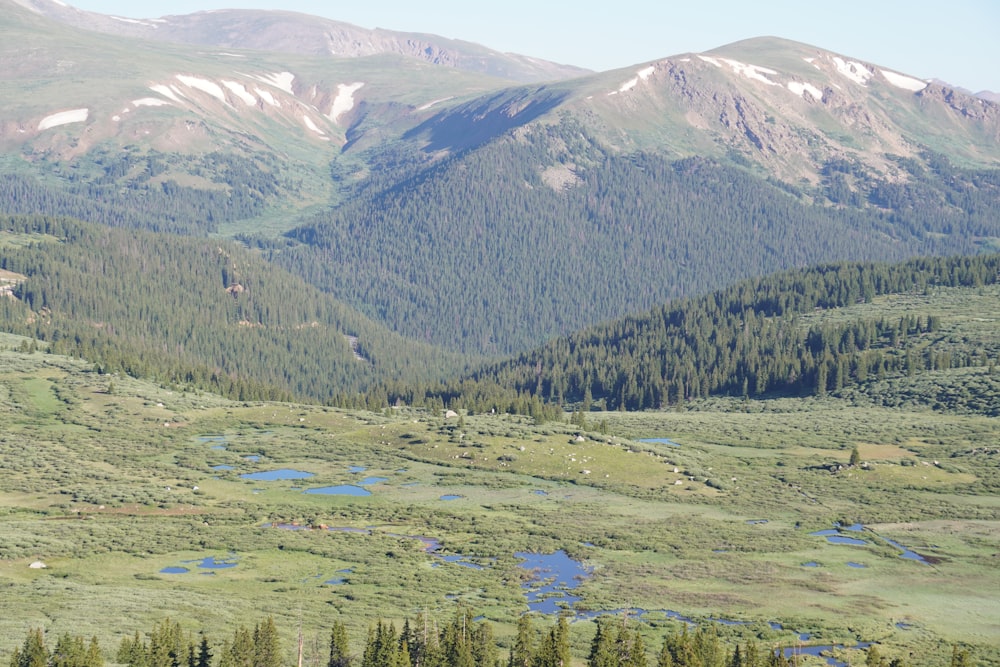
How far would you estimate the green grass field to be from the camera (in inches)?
4023

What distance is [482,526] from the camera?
445 feet

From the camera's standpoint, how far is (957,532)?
137625 millimetres

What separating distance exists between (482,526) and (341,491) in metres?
26.6

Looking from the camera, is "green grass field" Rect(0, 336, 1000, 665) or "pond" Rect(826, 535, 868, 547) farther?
"pond" Rect(826, 535, 868, 547)

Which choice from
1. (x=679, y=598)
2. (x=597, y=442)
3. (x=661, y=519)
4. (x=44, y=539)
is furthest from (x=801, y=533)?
(x=44, y=539)

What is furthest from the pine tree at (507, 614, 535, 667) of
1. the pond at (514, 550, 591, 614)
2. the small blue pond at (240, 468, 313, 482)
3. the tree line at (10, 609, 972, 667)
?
the small blue pond at (240, 468, 313, 482)

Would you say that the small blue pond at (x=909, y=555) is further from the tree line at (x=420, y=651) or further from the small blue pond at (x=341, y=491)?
the small blue pond at (x=341, y=491)

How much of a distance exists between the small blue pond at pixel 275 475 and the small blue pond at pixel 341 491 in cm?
738

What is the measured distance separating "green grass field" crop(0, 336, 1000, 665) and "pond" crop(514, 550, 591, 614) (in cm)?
126

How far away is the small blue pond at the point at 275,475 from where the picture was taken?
16304 cm

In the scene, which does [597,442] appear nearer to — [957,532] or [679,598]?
[957,532]

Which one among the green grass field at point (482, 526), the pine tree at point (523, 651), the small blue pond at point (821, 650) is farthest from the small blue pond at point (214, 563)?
the small blue pond at point (821, 650)

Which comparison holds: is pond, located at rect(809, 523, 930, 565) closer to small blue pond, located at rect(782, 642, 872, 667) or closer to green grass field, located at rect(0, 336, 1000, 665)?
green grass field, located at rect(0, 336, 1000, 665)

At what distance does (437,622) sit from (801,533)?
52803 mm
